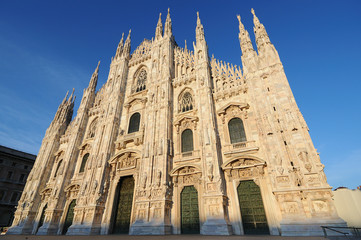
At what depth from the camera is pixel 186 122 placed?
16750 millimetres

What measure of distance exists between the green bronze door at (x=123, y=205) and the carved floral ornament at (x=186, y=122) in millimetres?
6242

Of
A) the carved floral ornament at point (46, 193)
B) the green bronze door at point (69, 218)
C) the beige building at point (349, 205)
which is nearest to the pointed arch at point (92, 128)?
the carved floral ornament at point (46, 193)

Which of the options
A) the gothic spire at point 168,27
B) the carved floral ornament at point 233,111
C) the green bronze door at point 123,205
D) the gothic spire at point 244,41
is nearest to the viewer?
the carved floral ornament at point 233,111

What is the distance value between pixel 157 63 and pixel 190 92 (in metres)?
5.98

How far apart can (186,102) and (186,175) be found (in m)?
7.13

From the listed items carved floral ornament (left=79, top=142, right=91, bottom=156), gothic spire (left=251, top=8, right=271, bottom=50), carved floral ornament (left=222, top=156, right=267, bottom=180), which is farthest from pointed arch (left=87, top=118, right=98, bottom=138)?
gothic spire (left=251, top=8, right=271, bottom=50)

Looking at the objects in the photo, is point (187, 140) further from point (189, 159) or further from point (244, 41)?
point (244, 41)

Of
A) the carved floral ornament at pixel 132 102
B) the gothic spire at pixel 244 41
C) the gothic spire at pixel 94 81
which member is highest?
the gothic spire at pixel 94 81

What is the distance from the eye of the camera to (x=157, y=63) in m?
21.5

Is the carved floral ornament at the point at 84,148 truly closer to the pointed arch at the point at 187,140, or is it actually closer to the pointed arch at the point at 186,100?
the pointed arch at the point at 186,100

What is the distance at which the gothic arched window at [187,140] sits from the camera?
52.0 feet

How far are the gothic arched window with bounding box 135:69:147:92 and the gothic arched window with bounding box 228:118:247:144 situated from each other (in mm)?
11793

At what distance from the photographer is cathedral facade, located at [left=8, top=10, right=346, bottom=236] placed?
11.2 m

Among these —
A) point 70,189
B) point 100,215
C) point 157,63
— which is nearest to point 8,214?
point 70,189
